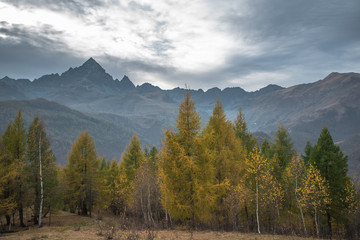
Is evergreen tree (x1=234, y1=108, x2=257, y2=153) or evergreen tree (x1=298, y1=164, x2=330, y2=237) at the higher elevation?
evergreen tree (x1=234, y1=108, x2=257, y2=153)

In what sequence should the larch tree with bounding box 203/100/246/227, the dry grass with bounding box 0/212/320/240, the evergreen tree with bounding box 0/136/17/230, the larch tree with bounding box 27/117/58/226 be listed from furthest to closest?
the larch tree with bounding box 27/117/58/226
the evergreen tree with bounding box 0/136/17/230
the larch tree with bounding box 203/100/246/227
the dry grass with bounding box 0/212/320/240

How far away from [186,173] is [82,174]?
2011 centimetres

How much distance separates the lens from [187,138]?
16859 millimetres

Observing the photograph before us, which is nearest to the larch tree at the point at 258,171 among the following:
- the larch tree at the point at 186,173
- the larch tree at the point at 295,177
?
the larch tree at the point at 295,177

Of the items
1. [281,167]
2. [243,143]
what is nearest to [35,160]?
[243,143]

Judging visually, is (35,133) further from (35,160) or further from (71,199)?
(71,199)

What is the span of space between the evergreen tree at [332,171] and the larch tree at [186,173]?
1216cm

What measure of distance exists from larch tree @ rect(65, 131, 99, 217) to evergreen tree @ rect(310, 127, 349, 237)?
2781 centimetres

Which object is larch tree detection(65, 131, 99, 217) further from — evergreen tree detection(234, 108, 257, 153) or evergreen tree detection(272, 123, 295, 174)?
evergreen tree detection(272, 123, 295, 174)

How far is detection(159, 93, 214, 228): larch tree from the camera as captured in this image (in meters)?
15.8

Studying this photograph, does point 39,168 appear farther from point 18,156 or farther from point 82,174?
point 82,174

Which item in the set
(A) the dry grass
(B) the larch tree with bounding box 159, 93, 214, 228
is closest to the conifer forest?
(B) the larch tree with bounding box 159, 93, 214, 228

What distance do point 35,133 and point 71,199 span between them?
10981mm

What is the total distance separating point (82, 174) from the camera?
98.2 feet
